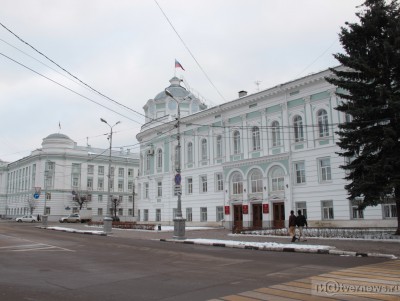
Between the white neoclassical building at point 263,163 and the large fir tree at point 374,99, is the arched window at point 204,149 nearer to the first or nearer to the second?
the white neoclassical building at point 263,163

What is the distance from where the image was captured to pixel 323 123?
3297 cm

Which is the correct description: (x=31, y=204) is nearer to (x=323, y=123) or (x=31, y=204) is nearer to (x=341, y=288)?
(x=323, y=123)

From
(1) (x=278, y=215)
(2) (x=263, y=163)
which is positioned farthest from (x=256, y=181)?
(1) (x=278, y=215)

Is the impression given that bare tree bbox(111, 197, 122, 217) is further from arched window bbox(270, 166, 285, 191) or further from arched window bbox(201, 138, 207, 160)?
arched window bbox(270, 166, 285, 191)

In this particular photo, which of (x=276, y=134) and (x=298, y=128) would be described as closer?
(x=298, y=128)

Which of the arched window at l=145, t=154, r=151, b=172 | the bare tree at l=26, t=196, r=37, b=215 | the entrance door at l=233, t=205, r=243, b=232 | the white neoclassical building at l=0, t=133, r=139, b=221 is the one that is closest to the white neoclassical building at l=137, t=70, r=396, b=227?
the entrance door at l=233, t=205, r=243, b=232

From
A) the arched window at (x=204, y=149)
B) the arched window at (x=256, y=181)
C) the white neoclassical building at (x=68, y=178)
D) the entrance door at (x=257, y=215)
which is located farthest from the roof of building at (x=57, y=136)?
the entrance door at (x=257, y=215)

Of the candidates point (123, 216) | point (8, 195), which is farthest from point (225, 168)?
point (8, 195)

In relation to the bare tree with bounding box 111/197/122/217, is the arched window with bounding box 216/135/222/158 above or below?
above

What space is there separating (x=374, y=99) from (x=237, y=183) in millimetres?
20192

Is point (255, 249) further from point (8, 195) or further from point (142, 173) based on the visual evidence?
point (8, 195)

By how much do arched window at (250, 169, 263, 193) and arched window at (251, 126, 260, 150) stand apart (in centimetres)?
241

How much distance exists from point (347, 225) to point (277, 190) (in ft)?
23.8

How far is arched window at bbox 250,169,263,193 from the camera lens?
37125mm
